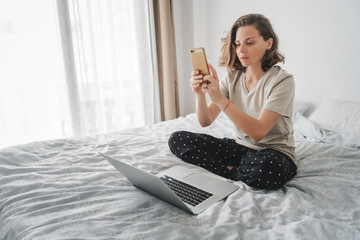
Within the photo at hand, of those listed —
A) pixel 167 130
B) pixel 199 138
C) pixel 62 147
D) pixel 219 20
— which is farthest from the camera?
pixel 219 20

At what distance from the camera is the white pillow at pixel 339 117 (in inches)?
66.6

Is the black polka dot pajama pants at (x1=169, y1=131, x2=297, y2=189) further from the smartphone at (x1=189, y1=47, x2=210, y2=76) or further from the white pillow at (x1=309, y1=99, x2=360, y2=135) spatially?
the white pillow at (x1=309, y1=99, x2=360, y2=135)

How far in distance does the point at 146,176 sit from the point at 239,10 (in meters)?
2.26

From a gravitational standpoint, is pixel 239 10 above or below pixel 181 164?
above

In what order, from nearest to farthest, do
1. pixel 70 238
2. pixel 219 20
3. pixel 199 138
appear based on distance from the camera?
pixel 70 238, pixel 199 138, pixel 219 20

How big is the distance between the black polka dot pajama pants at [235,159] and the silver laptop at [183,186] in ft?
0.34

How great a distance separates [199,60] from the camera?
3.99ft

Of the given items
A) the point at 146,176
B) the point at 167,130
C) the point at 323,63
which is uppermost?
the point at 323,63

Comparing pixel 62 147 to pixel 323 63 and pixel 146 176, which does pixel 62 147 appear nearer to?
pixel 146 176

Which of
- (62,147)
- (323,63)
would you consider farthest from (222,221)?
(323,63)

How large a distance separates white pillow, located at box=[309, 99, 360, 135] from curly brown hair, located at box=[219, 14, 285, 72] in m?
0.63

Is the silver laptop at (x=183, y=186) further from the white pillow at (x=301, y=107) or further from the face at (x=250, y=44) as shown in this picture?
the white pillow at (x=301, y=107)

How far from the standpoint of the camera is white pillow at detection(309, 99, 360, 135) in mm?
1691

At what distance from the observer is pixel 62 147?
1603mm
